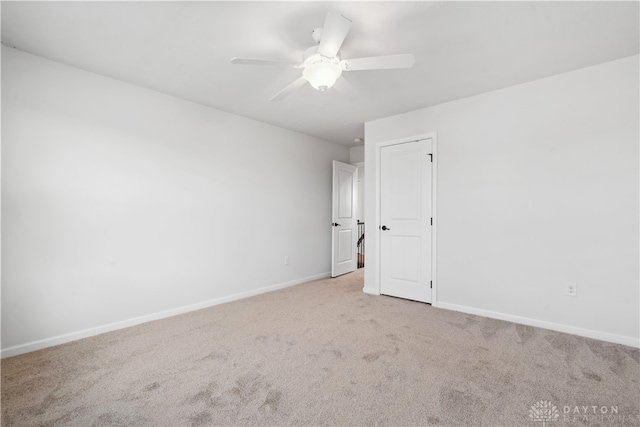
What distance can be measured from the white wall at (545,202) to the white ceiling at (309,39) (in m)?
0.27

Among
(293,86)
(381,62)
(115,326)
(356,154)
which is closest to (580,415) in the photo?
(381,62)

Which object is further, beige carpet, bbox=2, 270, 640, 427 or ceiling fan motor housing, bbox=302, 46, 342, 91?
ceiling fan motor housing, bbox=302, 46, 342, 91

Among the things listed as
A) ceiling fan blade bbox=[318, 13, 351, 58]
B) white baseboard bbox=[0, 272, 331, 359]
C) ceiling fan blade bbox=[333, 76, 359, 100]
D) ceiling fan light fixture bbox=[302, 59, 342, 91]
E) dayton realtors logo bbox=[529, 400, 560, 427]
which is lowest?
dayton realtors logo bbox=[529, 400, 560, 427]

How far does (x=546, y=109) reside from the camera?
2797mm

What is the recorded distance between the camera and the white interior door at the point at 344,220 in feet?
16.4

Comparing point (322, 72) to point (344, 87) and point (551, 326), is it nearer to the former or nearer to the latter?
point (344, 87)

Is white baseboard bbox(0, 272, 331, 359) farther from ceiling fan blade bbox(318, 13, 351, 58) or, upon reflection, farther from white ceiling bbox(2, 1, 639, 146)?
ceiling fan blade bbox(318, 13, 351, 58)

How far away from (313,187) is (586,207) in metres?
3.37

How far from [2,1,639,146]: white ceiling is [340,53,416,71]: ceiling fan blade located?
29 cm

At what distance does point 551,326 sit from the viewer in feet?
9.02

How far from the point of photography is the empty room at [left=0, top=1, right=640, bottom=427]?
1823mm

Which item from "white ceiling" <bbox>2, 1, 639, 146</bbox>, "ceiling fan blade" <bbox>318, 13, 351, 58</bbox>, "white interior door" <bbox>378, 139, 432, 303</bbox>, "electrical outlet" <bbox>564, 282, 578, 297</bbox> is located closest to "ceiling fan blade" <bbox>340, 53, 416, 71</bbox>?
"ceiling fan blade" <bbox>318, 13, 351, 58</bbox>

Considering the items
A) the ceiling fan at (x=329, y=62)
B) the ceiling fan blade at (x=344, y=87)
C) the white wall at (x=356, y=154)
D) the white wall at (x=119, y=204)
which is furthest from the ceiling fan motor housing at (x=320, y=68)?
the white wall at (x=356, y=154)

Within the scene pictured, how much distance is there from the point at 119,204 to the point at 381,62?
8.70 feet
